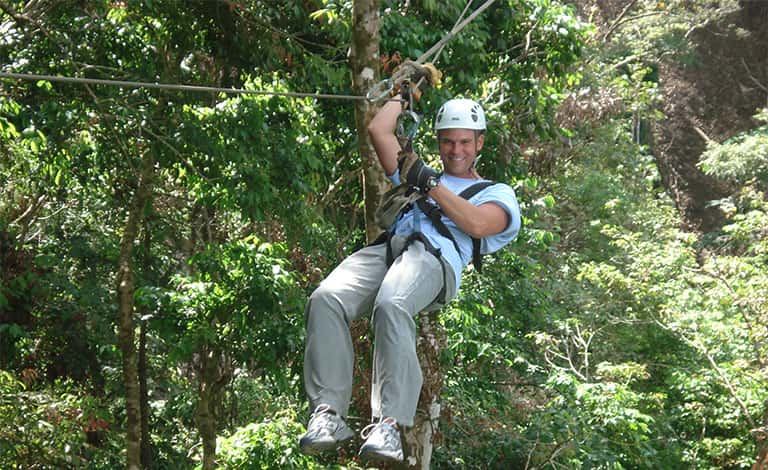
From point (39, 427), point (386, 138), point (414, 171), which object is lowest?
point (39, 427)

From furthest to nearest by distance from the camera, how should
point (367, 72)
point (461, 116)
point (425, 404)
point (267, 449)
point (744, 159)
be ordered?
point (744, 159) → point (267, 449) → point (425, 404) → point (367, 72) → point (461, 116)

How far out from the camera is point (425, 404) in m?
4.51

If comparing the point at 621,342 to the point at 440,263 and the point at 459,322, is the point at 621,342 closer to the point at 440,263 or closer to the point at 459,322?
the point at 459,322

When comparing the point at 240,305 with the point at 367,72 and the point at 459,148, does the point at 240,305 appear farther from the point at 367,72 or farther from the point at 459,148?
the point at 459,148

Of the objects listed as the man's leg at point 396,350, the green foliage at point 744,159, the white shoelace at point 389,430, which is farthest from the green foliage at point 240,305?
the green foliage at point 744,159

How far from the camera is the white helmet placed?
3488 millimetres

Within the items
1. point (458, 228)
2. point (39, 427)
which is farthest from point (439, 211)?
point (39, 427)

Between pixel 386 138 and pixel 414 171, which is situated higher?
pixel 386 138

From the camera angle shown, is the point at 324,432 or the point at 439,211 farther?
the point at 439,211

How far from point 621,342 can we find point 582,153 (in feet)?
11.4

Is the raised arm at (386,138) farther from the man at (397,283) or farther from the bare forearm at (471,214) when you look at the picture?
the bare forearm at (471,214)

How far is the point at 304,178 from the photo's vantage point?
21.1ft

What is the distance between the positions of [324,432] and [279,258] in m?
3.77

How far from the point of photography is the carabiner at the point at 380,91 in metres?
3.58
